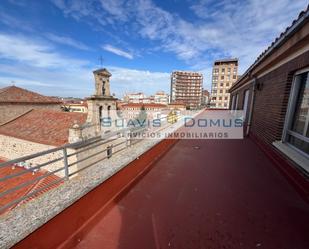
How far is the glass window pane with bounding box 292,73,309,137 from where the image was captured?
2314 mm

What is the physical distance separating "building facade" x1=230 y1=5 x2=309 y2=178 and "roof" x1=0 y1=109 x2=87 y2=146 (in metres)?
11.6

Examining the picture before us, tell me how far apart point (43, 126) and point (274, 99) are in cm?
1516

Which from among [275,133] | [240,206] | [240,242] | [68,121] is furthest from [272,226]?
[68,121]

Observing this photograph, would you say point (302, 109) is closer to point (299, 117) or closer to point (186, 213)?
point (299, 117)

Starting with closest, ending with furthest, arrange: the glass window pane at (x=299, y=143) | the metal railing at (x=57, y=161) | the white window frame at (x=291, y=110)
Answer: the metal railing at (x=57, y=161), the glass window pane at (x=299, y=143), the white window frame at (x=291, y=110)

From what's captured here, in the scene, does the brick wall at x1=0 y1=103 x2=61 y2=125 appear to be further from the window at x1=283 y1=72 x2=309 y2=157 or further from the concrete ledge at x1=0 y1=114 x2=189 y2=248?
the window at x1=283 y1=72 x2=309 y2=157

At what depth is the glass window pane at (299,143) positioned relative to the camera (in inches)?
90.7

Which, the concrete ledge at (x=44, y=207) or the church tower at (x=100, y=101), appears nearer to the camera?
the concrete ledge at (x=44, y=207)

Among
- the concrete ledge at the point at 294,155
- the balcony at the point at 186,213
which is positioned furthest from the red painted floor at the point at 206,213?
the concrete ledge at the point at 294,155

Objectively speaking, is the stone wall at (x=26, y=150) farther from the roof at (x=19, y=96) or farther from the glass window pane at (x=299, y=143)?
the glass window pane at (x=299, y=143)

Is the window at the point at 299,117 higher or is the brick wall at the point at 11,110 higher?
the window at the point at 299,117

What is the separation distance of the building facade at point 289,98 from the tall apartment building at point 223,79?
4501 cm

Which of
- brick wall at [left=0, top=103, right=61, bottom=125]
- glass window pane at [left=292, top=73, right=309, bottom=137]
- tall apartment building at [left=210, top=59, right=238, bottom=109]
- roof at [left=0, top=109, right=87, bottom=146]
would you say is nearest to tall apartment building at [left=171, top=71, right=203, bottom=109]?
tall apartment building at [left=210, top=59, right=238, bottom=109]

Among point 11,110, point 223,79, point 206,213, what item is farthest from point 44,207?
point 223,79
